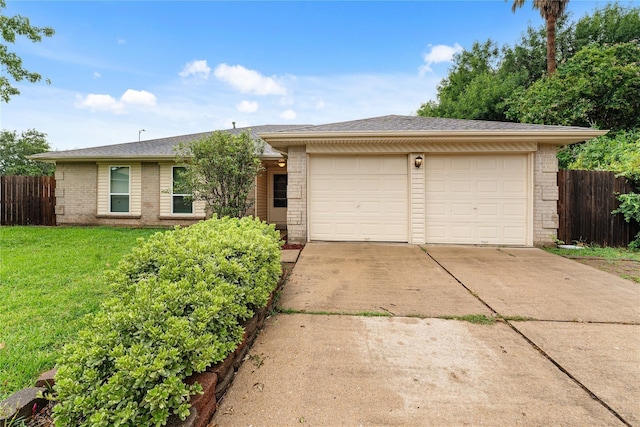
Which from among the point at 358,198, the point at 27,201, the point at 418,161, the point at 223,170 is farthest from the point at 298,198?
the point at 27,201

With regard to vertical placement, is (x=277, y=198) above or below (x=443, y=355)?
above

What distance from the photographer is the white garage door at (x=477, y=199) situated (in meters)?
6.70

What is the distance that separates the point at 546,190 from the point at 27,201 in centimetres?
1563

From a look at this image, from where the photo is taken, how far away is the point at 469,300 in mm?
3443

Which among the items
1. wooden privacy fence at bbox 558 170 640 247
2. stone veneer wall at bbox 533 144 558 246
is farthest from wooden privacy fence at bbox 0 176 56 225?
wooden privacy fence at bbox 558 170 640 247

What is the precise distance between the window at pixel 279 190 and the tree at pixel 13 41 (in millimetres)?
9447

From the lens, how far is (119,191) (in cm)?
998

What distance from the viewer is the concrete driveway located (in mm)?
1719

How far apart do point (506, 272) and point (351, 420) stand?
13.4 feet

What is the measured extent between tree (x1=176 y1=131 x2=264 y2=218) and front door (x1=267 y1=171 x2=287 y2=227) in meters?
4.39

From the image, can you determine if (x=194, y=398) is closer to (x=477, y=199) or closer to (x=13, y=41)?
(x=477, y=199)

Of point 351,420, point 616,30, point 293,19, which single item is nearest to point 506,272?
point 351,420

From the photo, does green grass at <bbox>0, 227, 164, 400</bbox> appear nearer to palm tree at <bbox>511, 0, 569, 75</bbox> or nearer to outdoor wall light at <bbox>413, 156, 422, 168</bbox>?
outdoor wall light at <bbox>413, 156, 422, 168</bbox>

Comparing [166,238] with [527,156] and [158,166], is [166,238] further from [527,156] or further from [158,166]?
[158,166]
